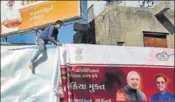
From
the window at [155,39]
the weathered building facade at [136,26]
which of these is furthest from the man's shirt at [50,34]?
the window at [155,39]

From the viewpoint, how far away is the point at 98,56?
1031 cm

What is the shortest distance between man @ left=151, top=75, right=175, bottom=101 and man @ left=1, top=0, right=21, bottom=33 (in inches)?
373

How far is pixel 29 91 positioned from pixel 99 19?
10150 millimetres

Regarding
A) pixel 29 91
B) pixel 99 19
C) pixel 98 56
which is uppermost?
pixel 99 19

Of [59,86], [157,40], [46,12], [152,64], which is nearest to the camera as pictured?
[59,86]

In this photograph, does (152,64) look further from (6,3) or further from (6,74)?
(6,3)

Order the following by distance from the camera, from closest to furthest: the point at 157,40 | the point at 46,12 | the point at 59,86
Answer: the point at 59,86, the point at 46,12, the point at 157,40

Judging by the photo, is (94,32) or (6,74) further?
(94,32)

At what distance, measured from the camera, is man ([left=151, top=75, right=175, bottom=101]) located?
10742 mm

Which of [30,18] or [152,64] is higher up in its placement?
[30,18]

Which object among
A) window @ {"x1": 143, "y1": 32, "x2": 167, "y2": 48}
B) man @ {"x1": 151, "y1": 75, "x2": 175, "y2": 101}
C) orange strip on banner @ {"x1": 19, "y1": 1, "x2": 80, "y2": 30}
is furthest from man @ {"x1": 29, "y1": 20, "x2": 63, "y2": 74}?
window @ {"x1": 143, "y1": 32, "x2": 167, "y2": 48}

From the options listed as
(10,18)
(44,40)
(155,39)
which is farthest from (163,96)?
(10,18)

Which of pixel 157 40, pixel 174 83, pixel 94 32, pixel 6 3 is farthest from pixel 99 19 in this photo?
pixel 174 83

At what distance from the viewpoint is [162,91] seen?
35.5 feet
